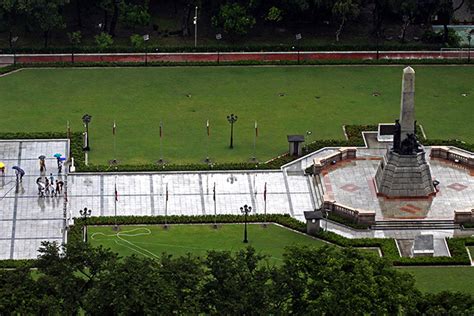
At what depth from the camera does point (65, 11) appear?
18000cm

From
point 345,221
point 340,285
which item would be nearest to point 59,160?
point 345,221

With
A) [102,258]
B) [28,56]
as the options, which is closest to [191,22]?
[28,56]

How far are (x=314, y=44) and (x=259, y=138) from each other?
2483 centimetres

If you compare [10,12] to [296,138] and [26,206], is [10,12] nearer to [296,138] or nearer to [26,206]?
[26,206]

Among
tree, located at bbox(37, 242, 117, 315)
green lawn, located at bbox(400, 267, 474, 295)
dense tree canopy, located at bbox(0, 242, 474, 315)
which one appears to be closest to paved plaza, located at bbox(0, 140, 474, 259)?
green lawn, located at bbox(400, 267, 474, 295)

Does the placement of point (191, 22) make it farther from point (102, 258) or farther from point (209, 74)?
point (102, 258)

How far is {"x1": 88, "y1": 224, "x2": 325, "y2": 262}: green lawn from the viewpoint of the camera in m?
133

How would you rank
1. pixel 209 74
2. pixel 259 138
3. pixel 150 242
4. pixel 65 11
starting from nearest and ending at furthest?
pixel 150 242, pixel 259 138, pixel 209 74, pixel 65 11

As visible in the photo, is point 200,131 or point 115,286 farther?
point 200,131

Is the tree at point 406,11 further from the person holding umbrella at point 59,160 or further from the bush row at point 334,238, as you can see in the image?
the person holding umbrella at point 59,160

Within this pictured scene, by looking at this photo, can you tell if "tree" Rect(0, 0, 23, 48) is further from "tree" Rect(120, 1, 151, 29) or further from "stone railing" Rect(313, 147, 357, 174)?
"stone railing" Rect(313, 147, 357, 174)

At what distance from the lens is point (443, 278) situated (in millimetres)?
128625

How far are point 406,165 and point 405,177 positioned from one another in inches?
43.3

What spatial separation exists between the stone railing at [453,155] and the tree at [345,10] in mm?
28177
